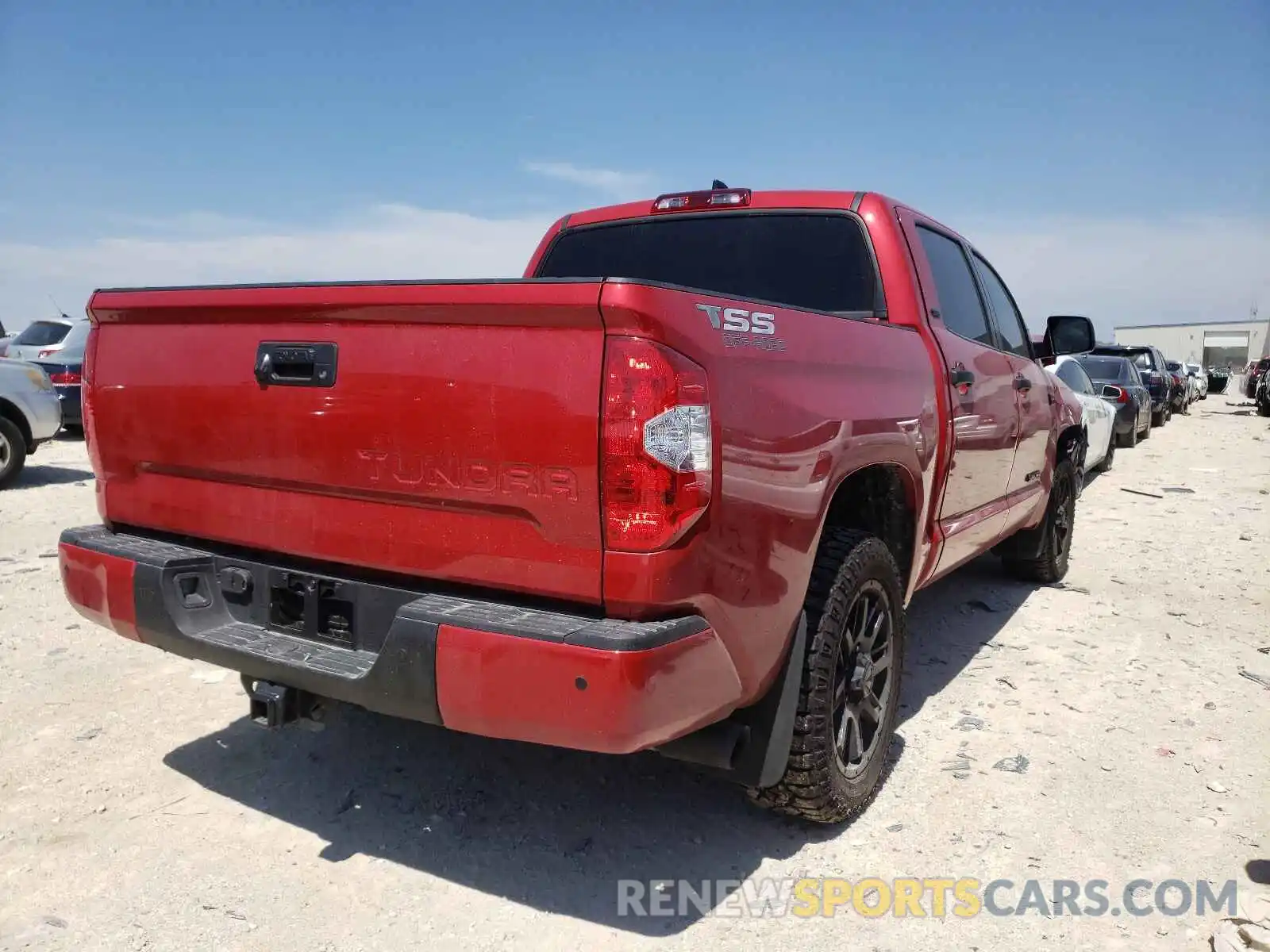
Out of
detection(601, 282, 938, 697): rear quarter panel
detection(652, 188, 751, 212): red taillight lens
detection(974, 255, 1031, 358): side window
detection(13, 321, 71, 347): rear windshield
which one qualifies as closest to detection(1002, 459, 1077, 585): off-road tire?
detection(974, 255, 1031, 358): side window

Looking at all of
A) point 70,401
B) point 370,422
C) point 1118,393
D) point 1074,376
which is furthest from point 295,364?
point 1118,393

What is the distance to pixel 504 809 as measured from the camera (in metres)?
2.96

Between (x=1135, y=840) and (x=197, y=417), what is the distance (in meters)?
3.06

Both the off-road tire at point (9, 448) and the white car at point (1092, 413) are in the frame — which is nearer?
the off-road tire at point (9, 448)

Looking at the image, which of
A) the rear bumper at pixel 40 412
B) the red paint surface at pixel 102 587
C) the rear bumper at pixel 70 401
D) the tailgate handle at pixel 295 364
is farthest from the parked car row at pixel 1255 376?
the red paint surface at pixel 102 587

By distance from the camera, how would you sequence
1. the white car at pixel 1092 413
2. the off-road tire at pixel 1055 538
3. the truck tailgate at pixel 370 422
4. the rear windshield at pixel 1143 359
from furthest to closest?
the rear windshield at pixel 1143 359, the white car at pixel 1092 413, the off-road tire at pixel 1055 538, the truck tailgate at pixel 370 422

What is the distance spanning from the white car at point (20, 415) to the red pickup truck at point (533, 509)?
22.9 ft

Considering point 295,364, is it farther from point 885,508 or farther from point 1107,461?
point 1107,461

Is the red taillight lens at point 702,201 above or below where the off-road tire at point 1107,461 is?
above

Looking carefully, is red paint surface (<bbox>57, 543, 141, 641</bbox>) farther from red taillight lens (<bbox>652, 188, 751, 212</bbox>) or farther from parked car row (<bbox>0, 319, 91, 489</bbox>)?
parked car row (<bbox>0, 319, 91, 489</bbox>)

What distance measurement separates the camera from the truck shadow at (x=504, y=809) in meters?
2.62

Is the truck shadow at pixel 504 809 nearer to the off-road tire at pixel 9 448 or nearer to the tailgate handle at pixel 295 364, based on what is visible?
the tailgate handle at pixel 295 364

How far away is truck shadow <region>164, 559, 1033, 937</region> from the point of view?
8.61 ft

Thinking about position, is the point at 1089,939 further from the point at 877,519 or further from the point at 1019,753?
the point at 877,519
